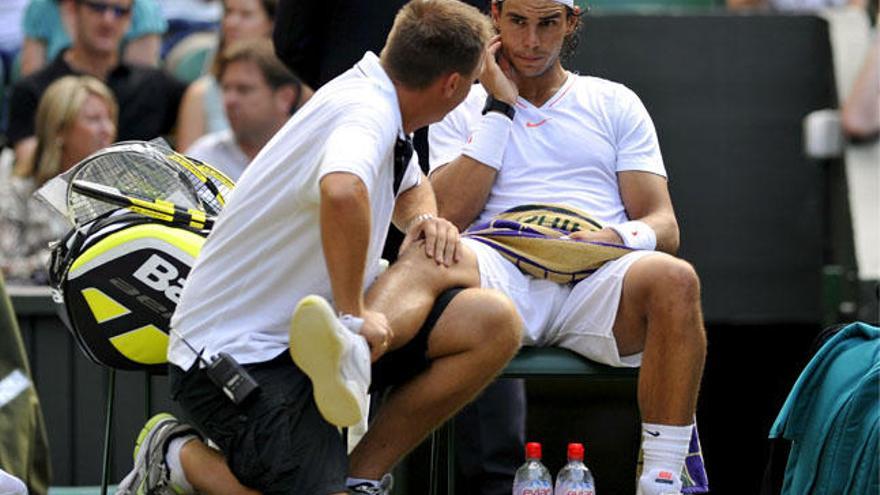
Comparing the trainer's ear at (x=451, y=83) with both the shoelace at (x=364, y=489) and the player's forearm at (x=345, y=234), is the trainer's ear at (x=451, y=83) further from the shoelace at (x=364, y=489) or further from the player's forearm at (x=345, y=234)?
the shoelace at (x=364, y=489)

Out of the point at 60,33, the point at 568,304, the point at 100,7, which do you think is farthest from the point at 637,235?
the point at 60,33

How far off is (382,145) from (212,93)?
440 cm

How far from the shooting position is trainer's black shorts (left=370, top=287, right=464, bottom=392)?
4.61 m

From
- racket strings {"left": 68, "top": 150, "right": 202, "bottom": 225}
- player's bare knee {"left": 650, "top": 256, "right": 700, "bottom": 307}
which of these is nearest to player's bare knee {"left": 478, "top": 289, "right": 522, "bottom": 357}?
player's bare knee {"left": 650, "top": 256, "right": 700, "bottom": 307}

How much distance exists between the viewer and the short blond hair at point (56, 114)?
7.55m

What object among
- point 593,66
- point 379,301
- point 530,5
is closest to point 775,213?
Result: point 593,66

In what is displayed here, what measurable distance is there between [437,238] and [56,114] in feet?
11.1

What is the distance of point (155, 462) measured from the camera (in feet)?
15.5

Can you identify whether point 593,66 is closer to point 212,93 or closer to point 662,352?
point 212,93

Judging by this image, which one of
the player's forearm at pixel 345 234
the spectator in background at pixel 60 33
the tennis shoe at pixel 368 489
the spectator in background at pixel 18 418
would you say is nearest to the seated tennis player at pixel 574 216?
the player's forearm at pixel 345 234

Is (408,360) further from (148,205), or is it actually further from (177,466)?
(148,205)

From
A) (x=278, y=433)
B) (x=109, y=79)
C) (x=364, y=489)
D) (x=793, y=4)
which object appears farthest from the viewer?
(x=793, y=4)

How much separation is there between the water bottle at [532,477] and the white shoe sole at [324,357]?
0.94 meters

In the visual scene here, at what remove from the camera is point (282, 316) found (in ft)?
14.6
